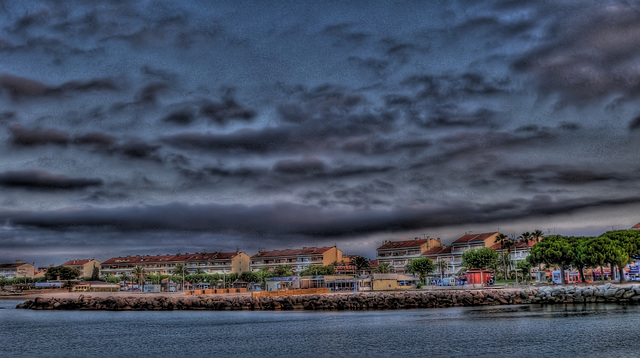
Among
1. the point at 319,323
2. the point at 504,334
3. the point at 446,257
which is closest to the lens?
the point at 504,334

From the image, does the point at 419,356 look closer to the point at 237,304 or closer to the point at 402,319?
the point at 402,319

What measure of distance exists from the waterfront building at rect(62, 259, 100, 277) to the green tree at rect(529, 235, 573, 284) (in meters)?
143

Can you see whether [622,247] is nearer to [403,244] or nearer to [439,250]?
[439,250]

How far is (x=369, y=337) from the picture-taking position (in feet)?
123

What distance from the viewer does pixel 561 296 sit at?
62.6m

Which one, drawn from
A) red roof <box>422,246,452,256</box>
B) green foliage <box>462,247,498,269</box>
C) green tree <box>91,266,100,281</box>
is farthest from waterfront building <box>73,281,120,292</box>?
green foliage <box>462,247,498,269</box>

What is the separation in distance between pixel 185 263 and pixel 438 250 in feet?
239

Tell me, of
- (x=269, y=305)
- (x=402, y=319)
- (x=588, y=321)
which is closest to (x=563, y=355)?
(x=588, y=321)

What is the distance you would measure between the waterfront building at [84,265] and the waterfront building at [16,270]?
19.5 m

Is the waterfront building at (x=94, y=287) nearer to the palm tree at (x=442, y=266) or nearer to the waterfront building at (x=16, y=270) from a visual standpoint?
the waterfront building at (x=16, y=270)

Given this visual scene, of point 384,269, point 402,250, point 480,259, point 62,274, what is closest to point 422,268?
point 480,259

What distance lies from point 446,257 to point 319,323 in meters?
79.3

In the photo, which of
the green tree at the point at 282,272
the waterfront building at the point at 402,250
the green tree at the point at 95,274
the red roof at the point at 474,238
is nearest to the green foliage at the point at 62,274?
the green tree at the point at 95,274

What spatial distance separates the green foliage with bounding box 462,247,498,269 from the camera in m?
95.6
